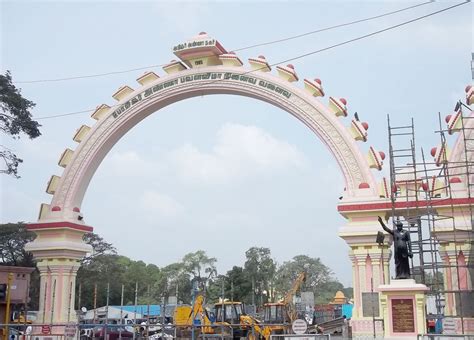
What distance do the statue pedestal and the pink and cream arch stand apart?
268 centimetres

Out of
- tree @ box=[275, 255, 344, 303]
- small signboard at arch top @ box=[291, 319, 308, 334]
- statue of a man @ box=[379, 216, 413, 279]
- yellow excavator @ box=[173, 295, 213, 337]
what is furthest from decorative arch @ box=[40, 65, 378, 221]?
tree @ box=[275, 255, 344, 303]

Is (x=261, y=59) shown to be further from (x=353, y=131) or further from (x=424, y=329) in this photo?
(x=424, y=329)

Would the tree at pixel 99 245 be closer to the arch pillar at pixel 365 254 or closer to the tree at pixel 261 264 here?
the tree at pixel 261 264

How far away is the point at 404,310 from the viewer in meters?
11.0

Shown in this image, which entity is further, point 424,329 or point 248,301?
point 248,301

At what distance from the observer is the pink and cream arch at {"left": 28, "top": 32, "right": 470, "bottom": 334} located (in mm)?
14242

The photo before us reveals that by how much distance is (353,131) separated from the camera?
14.7m

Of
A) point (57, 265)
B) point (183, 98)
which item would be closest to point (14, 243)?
point (57, 265)

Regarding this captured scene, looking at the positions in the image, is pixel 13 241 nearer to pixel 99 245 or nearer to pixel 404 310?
pixel 99 245

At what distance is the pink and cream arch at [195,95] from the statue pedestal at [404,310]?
8.79 ft

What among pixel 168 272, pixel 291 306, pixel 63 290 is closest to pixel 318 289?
pixel 168 272

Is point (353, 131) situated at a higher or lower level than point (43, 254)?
higher

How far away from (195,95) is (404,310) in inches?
343

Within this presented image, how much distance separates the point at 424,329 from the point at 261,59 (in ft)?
27.5
